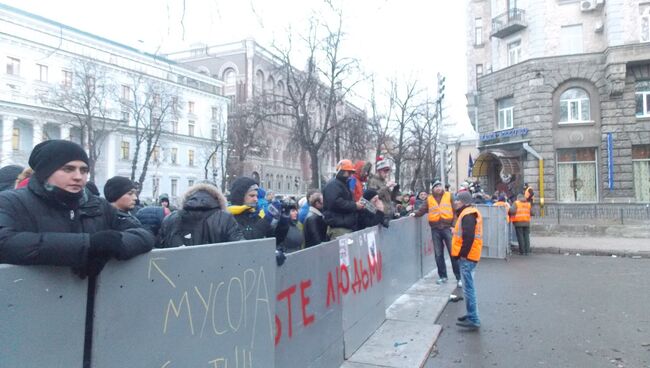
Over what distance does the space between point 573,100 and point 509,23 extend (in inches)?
228

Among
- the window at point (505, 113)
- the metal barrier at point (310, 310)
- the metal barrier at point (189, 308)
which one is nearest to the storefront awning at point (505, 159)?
the window at point (505, 113)

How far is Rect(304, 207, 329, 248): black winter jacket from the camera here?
Answer: 604 cm

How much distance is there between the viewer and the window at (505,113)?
27875mm

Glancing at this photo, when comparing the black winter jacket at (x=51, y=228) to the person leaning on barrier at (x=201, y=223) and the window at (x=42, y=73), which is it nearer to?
the person leaning on barrier at (x=201, y=223)

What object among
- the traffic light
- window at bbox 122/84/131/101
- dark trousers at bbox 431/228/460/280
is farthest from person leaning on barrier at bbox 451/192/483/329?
window at bbox 122/84/131/101

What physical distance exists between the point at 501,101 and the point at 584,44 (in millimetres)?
5247

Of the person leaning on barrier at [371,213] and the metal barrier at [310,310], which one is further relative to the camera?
the person leaning on barrier at [371,213]

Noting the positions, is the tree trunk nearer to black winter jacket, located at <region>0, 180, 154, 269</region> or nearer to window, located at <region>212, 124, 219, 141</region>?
black winter jacket, located at <region>0, 180, 154, 269</region>

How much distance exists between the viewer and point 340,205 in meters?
5.90


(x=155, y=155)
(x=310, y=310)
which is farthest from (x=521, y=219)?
(x=155, y=155)

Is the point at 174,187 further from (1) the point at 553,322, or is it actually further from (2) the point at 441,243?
(1) the point at 553,322

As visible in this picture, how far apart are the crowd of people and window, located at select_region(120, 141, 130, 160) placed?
51029 mm

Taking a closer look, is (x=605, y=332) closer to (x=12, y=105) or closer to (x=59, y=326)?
(x=59, y=326)

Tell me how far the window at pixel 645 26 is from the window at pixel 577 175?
20.2ft
